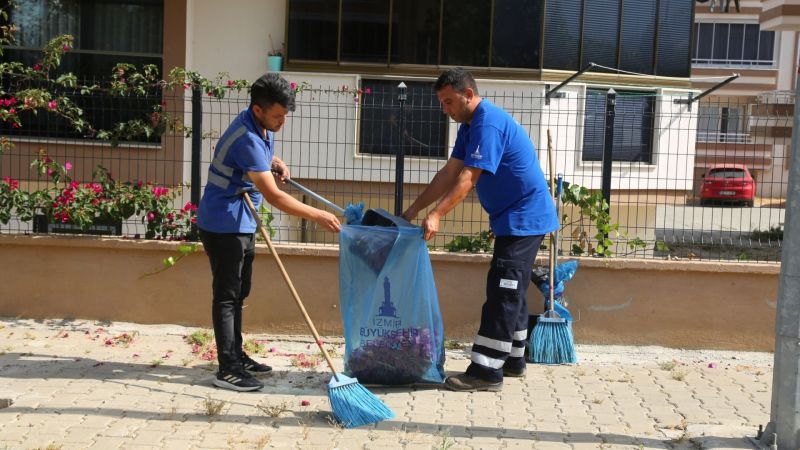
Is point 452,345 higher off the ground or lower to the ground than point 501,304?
lower

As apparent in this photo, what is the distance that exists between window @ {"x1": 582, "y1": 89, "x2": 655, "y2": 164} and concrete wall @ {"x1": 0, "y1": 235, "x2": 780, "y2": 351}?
1396 mm

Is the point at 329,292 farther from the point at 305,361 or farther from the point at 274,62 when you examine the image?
the point at 274,62

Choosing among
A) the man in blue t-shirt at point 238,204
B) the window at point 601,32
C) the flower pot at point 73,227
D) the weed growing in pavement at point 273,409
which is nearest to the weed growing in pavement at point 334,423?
the weed growing in pavement at point 273,409

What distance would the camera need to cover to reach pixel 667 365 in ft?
20.9

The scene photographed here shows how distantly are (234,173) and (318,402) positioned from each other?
4.87ft

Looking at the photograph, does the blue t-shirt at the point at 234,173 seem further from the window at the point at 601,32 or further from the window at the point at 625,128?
the window at the point at 601,32

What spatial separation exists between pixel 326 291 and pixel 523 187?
2.12 meters

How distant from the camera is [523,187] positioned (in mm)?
5508

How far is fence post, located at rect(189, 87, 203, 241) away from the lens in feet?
23.1

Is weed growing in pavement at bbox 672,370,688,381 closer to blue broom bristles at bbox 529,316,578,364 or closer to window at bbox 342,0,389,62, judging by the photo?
blue broom bristles at bbox 529,316,578,364

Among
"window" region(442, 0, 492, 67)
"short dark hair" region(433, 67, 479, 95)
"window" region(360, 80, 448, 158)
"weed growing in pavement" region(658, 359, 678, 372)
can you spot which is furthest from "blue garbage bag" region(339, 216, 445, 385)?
Result: "window" region(442, 0, 492, 67)

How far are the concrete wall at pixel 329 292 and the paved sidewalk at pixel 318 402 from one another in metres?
0.19

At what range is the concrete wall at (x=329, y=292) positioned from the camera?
6801 mm

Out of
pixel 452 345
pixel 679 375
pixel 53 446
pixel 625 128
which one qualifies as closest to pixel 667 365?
pixel 679 375
